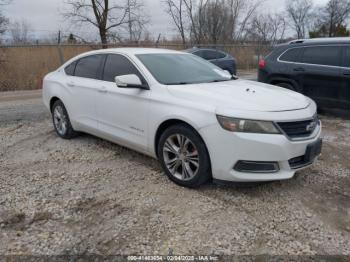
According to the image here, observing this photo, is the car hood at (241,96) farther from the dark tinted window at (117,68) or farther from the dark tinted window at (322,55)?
the dark tinted window at (322,55)

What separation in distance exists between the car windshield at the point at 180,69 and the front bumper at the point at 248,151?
3.44 ft

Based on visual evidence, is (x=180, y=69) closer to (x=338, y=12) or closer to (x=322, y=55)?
(x=322, y=55)

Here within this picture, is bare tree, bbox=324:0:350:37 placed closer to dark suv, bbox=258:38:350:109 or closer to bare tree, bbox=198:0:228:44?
bare tree, bbox=198:0:228:44

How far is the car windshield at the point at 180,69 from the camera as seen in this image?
437cm

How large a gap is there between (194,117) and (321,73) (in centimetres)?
474

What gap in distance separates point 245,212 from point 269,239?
0.47 m

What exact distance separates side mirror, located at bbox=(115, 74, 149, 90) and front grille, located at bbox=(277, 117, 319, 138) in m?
1.70

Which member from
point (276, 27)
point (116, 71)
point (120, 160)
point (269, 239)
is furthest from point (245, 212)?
point (276, 27)

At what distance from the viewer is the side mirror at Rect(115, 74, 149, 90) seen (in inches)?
165

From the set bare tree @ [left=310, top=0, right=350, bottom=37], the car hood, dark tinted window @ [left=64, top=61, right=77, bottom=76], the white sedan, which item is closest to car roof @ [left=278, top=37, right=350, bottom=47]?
the white sedan

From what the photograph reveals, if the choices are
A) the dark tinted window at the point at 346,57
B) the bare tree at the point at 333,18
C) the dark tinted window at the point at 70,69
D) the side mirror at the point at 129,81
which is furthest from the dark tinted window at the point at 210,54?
the bare tree at the point at 333,18

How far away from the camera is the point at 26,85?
1366 cm

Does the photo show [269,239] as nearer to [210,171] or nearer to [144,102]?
[210,171]

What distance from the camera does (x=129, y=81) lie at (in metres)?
4.21
